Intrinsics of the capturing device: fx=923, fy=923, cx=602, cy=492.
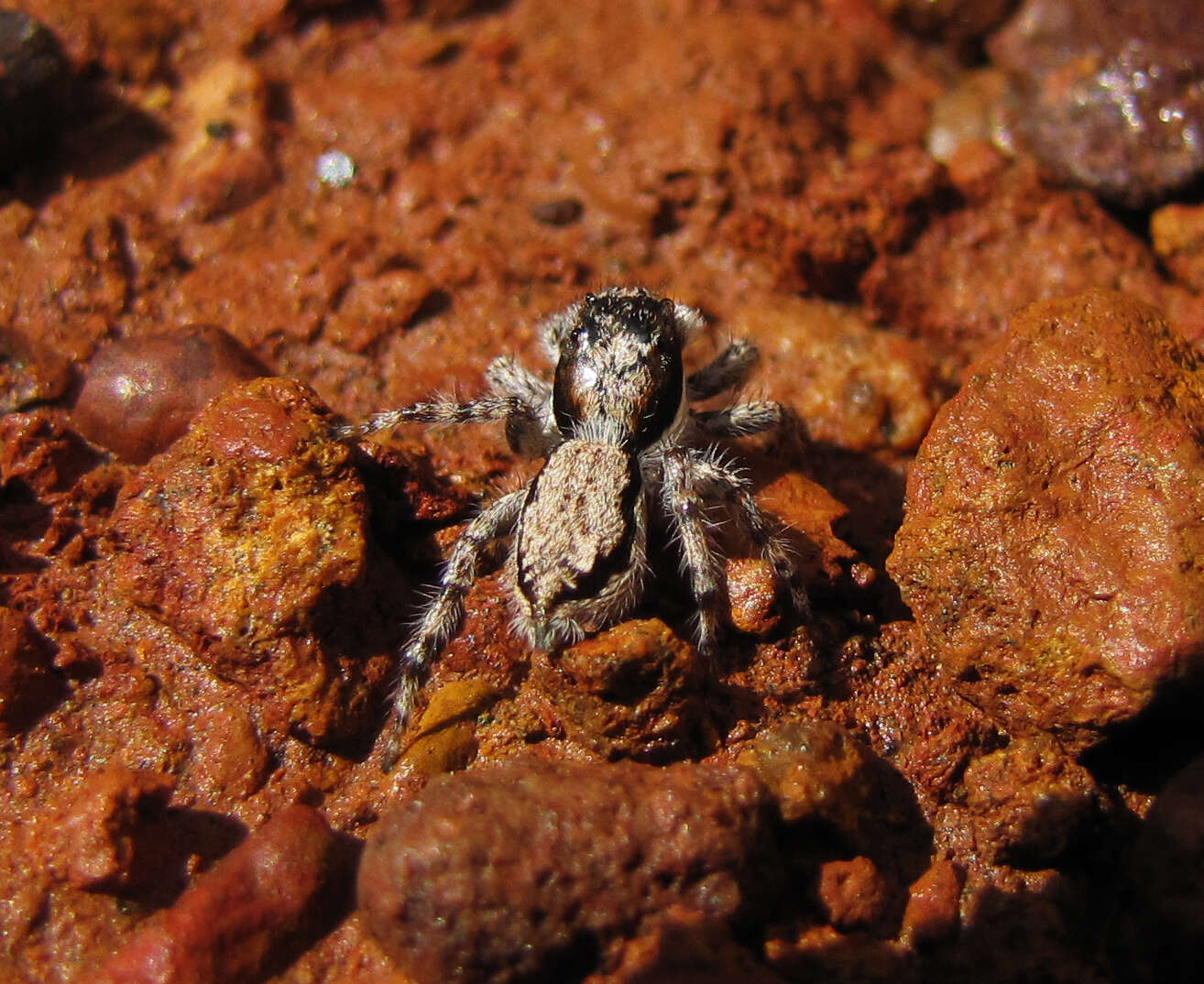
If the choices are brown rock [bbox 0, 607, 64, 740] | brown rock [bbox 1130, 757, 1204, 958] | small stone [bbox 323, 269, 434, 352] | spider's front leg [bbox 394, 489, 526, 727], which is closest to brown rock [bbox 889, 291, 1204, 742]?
brown rock [bbox 1130, 757, 1204, 958]

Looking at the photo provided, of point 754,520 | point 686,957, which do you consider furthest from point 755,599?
point 686,957

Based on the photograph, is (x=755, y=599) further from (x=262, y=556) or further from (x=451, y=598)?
(x=262, y=556)

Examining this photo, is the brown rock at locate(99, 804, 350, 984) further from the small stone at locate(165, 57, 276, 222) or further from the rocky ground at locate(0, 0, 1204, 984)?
the small stone at locate(165, 57, 276, 222)

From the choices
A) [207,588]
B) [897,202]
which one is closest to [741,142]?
[897,202]

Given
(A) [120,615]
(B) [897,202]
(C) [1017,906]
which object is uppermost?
(B) [897,202]

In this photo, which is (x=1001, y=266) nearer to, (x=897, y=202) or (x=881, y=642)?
(x=897, y=202)
